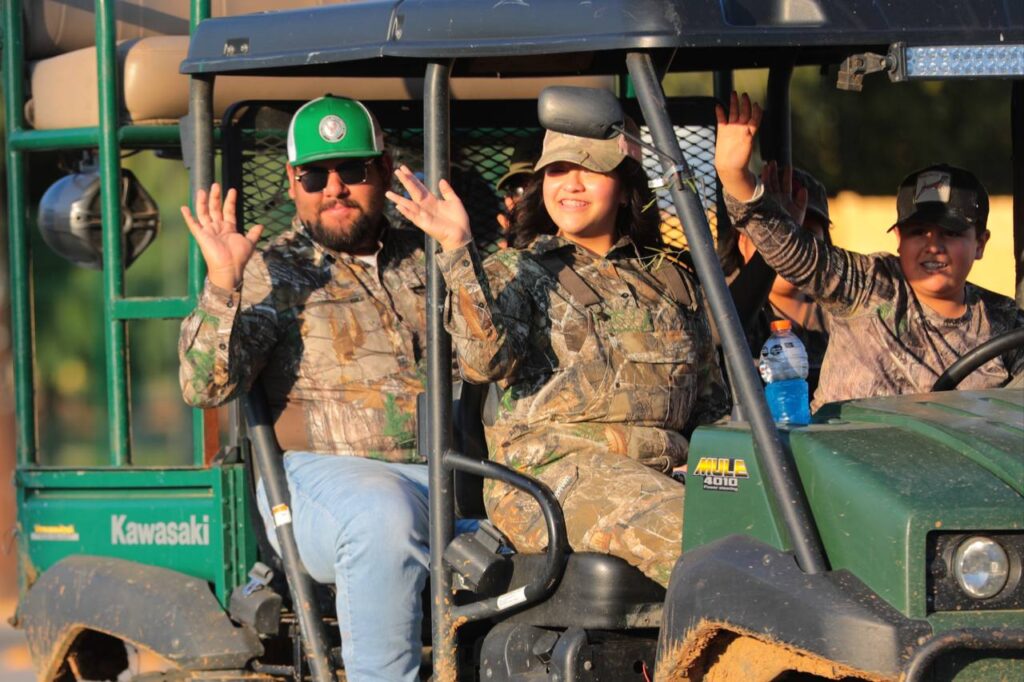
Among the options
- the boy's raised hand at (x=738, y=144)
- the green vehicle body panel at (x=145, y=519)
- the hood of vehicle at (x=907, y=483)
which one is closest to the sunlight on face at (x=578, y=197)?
the boy's raised hand at (x=738, y=144)

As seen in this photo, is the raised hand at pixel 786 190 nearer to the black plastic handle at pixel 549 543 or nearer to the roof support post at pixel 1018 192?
the roof support post at pixel 1018 192

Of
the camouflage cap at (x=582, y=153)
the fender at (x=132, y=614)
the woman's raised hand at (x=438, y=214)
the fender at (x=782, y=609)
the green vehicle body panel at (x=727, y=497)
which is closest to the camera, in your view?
the fender at (x=782, y=609)

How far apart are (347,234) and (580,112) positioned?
1.52 meters

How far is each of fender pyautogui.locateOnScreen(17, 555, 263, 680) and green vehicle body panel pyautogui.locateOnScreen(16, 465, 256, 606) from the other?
1.7 inches

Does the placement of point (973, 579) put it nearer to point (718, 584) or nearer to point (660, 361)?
point (718, 584)

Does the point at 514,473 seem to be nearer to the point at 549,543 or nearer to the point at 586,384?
the point at 549,543

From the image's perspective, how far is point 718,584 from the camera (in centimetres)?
312

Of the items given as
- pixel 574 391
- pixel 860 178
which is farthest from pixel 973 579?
pixel 860 178

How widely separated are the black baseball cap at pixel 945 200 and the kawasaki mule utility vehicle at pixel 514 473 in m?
0.28

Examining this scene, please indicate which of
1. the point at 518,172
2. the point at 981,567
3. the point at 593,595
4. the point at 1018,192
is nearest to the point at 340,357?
the point at 518,172

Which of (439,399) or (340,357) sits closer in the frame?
(439,399)

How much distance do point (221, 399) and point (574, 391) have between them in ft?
3.10

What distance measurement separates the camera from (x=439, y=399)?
3.70 meters

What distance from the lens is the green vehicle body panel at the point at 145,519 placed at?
15.3 feet
